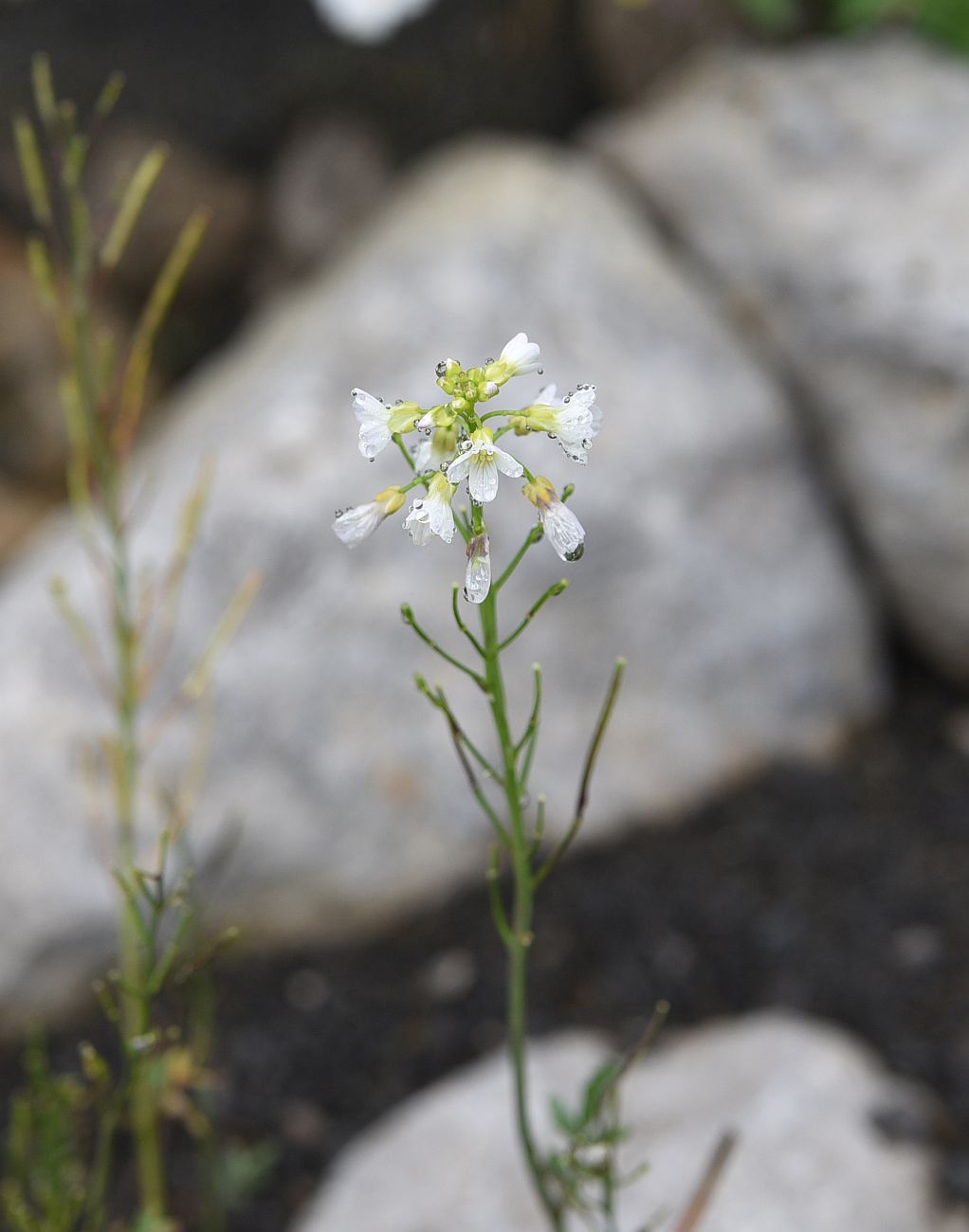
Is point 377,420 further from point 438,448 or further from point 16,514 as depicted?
point 16,514

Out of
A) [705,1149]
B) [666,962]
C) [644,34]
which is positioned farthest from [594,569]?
[644,34]

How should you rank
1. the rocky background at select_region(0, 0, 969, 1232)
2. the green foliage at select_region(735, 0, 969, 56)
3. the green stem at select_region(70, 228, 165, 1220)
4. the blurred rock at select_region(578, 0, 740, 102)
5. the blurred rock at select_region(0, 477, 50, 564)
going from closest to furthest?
the green stem at select_region(70, 228, 165, 1220)
the rocky background at select_region(0, 0, 969, 1232)
the green foliage at select_region(735, 0, 969, 56)
the blurred rock at select_region(578, 0, 740, 102)
the blurred rock at select_region(0, 477, 50, 564)

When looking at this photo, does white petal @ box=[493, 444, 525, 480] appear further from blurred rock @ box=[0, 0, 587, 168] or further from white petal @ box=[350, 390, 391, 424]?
blurred rock @ box=[0, 0, 587, 168]

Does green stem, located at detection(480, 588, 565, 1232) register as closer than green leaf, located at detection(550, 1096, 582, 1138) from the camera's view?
Yes

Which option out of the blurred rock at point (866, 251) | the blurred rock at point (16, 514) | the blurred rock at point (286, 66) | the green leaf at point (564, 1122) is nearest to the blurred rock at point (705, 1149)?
the green leaf at point (564, 1122)

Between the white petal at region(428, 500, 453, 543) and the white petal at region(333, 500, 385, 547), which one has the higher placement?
the white petal at region(333, 500, 385, 547)

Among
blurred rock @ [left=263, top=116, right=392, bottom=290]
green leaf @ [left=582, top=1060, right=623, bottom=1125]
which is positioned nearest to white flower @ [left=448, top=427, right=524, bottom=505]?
green leaf @ [left=582, top=1060, right=623, bottom=1125]

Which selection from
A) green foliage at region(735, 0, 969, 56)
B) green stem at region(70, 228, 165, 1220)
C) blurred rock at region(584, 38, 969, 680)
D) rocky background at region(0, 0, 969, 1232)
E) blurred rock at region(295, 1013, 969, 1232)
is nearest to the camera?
green stem at region(70, 228, 165, 1220)
